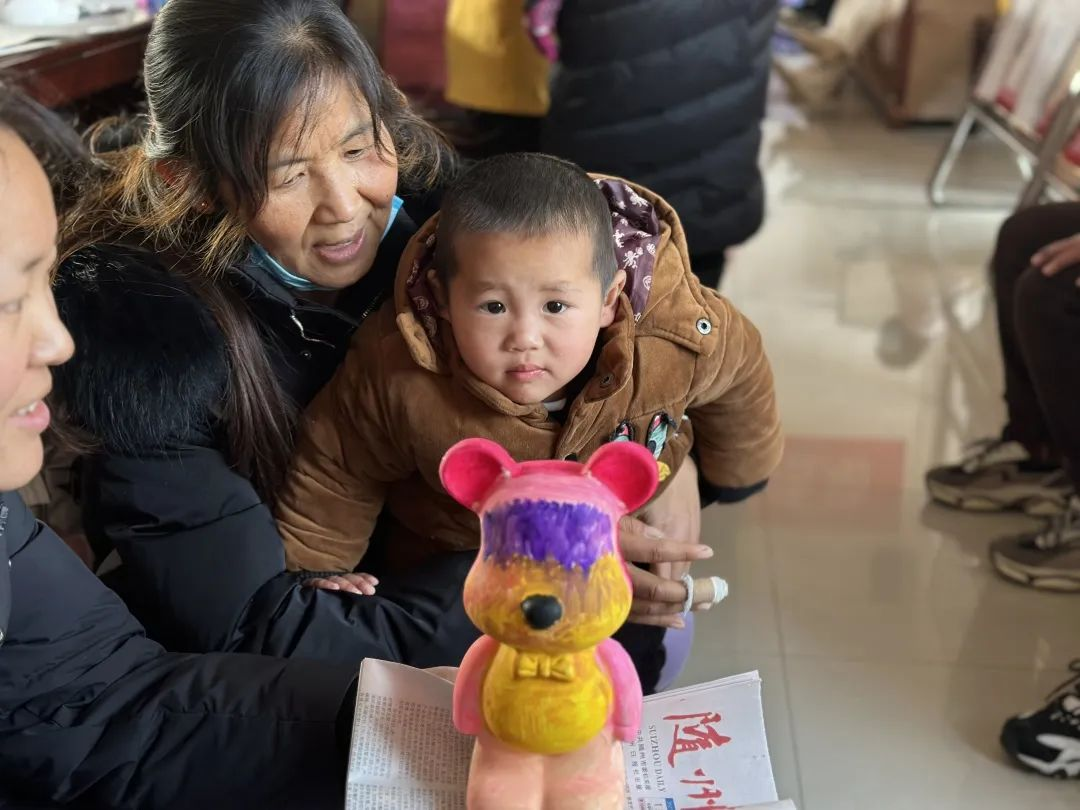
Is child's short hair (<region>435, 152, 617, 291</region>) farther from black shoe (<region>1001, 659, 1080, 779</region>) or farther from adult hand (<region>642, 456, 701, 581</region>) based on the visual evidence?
black shoe (<region>1001, 659, 1080, 779</region>)

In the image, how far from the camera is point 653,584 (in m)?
1.19

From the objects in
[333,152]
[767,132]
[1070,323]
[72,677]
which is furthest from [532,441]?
[767,132]

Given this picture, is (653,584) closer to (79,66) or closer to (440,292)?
(440,292)

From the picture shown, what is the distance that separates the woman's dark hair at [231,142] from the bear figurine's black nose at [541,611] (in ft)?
1.72

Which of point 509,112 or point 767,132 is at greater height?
point 509,112

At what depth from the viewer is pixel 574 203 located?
1008mm

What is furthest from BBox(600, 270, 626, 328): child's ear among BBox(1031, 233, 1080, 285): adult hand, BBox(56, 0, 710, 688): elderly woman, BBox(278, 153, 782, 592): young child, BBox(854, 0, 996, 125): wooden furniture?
BBox(854, 0, 996, 125): wooden furniture

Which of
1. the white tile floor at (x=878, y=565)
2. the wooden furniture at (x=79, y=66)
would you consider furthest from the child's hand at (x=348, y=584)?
the wooden furniture at (x=79, y=66)

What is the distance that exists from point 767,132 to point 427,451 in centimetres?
347

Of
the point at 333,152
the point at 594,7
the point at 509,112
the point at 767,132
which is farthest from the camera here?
the point at 767,132

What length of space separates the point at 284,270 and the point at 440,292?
0.69 feet

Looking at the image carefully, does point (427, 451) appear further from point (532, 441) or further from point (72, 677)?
point (72, 677)

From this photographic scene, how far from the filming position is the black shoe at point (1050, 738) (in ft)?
4.50

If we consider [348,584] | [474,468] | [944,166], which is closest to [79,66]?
[348,584]
